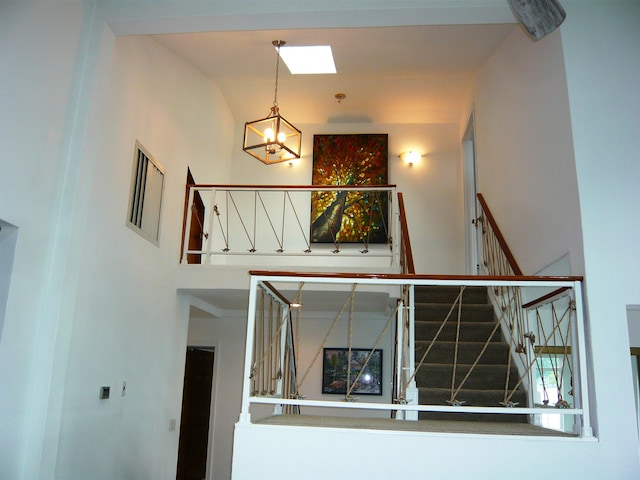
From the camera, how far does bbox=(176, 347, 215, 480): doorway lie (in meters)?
6.81

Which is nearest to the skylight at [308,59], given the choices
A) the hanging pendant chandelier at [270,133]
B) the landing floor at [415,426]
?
the hanging pendant chandelier at [270,133]

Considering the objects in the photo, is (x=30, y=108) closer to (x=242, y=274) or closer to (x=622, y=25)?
(x=242, y=274)

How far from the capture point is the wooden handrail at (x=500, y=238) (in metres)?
4.62

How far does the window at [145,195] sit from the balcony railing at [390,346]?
52.6 inches

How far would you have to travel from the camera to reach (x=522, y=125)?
4625mm

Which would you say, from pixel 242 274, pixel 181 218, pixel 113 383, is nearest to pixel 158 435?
pixel 113 383

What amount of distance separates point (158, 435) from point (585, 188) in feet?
14.4

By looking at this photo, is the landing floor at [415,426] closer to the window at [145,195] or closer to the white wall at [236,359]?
the window at [145,195]

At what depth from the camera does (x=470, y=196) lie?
7.15m

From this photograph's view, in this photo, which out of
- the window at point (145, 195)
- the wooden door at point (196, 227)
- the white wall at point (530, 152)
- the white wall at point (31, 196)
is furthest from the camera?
the wooden door at point (196, 227)

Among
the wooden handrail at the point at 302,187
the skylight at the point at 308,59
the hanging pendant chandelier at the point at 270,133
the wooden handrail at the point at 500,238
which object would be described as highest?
the skylight at the point at 308,59

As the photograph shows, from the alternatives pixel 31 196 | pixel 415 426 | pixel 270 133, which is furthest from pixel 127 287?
pixel 415 426

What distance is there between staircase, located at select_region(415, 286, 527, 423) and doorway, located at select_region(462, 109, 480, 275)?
3.17ft

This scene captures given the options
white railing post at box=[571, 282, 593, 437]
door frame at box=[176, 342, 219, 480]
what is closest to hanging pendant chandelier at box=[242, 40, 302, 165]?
door frame at box=[176, 342, 219, 480]
